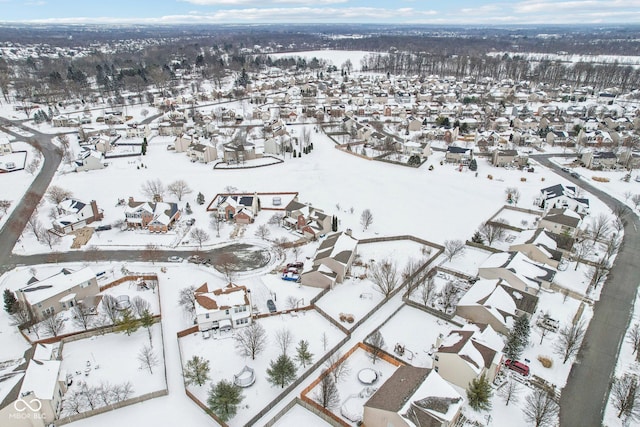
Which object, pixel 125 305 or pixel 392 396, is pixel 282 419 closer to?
pixel 392 396

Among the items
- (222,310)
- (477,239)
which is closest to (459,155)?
(477,239)

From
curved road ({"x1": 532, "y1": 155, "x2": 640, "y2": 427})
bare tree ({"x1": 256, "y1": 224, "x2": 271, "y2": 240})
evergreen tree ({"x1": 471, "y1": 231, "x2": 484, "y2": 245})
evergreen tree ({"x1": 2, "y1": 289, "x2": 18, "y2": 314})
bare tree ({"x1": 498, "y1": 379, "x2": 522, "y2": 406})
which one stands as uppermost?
evergreen tree ({"x1": 2, "y1": 289, "x2": 18, "y2": 314})

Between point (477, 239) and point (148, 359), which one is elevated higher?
point (477, 239)

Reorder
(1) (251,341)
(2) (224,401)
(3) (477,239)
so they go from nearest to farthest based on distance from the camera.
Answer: (2) (224,401) → (1) (251,341) → (3) (477,239)

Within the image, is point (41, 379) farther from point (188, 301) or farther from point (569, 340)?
point (569, 340)

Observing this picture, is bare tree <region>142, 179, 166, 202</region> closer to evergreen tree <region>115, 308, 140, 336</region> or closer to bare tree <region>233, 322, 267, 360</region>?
evergreen tree <region>115, 308, 140, 336</region>

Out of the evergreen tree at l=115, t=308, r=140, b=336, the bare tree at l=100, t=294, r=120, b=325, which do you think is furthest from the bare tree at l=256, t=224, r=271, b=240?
the evergreen tree at l=115, t=308, r=140, b=336
